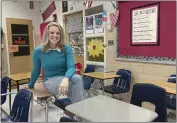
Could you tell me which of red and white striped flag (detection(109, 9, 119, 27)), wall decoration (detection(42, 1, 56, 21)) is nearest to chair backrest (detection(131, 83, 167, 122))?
red and white striped flag (detection(109, 9, 119, 27))

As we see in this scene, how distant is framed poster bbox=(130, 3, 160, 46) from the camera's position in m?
2.91

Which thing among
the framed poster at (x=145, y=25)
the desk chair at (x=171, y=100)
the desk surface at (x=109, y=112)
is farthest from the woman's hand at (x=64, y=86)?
the framed poster at (x=145, y=25)

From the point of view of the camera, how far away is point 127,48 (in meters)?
3.43

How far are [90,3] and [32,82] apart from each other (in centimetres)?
272

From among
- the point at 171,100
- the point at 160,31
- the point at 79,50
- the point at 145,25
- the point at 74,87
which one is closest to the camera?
the point at 74,87

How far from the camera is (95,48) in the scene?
4.16 m

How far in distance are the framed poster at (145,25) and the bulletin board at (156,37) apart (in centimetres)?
2

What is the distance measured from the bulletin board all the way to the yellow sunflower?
48cm

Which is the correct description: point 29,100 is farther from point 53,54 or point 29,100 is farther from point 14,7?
point 14,7

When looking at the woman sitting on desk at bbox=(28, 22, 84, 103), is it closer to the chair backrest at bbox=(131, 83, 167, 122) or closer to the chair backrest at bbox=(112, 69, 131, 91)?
the chair backrest at bbox=(131, 83, 167, 122)

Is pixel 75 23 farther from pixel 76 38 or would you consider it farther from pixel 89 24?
pixel 89 24

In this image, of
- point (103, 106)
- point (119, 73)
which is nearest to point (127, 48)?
point (119, 73)

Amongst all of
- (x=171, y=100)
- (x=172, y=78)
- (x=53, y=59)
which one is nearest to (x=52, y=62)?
(x=53, y=59)

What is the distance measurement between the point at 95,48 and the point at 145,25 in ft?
4.51
